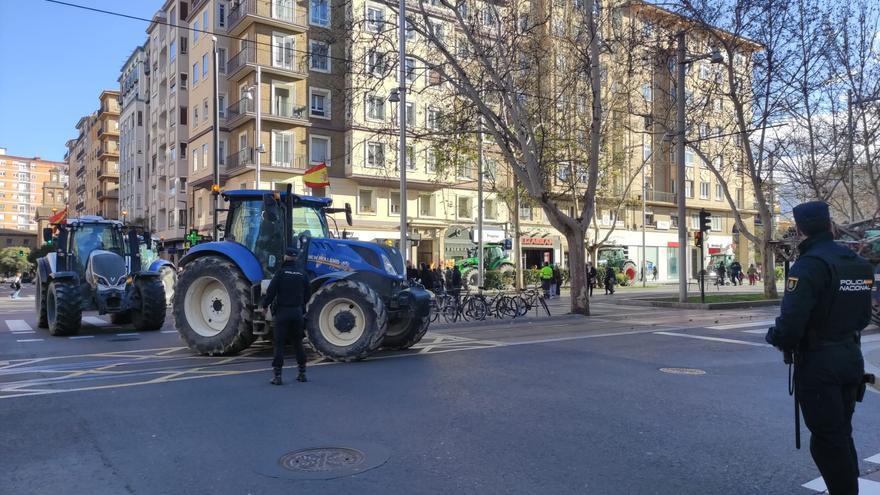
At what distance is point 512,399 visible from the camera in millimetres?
7340

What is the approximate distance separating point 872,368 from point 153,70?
58858 millimetres

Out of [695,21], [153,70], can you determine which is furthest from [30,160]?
[695,21]

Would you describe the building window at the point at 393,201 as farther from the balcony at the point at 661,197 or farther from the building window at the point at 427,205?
the balcony at the point at 661,197

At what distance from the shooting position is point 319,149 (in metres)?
39.0

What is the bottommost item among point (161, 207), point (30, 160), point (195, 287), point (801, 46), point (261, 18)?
point (195, 287)

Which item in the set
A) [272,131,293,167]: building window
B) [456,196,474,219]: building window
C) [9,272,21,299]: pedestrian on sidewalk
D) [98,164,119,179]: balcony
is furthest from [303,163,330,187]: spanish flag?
[98,164,119,179]: balcony

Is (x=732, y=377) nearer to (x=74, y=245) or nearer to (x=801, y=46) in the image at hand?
(x=74, y=245)

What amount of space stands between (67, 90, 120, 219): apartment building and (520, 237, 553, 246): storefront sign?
5048 cm

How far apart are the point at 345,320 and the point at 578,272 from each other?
39.0 feet

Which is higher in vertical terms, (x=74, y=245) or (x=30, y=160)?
(x=30, y=160)

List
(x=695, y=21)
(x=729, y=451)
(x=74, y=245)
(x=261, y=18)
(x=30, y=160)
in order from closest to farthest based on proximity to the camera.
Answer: (x=729, y=451) → (x=74, y=245) → (x=695, y=21) → (x=261, y=18) → (x=30, y=160)

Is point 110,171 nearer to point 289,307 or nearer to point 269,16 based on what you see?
point 269,16

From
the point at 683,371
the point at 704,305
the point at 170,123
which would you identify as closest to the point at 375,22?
the point at 683,371

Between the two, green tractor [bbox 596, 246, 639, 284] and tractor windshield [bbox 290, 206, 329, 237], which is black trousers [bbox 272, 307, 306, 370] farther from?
green tractor [bbox 596, 246, 639, 284]
